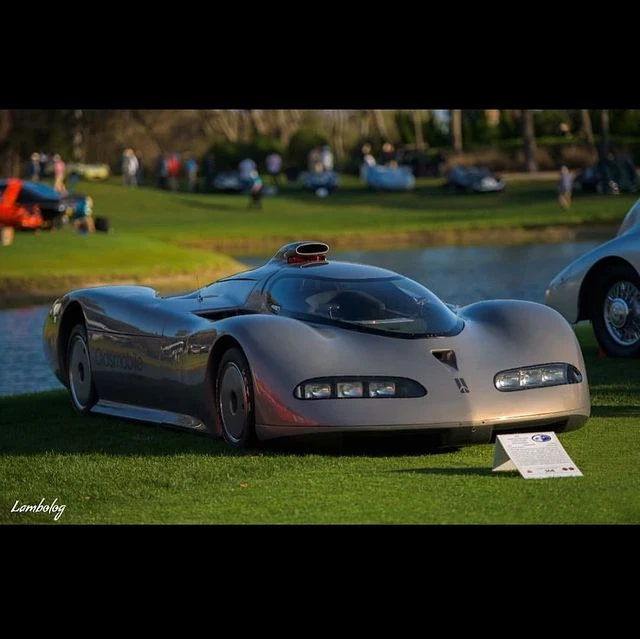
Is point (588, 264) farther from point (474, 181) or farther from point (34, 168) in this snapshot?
point (34, 168)

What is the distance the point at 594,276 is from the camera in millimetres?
15492

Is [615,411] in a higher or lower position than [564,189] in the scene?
higher

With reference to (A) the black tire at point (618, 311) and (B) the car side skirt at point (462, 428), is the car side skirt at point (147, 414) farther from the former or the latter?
(A) the black tire at point (618, 311)

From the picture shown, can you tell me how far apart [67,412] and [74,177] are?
5293 centimetres

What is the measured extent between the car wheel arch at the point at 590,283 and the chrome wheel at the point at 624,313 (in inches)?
7.3

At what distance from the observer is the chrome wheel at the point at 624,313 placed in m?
15.1

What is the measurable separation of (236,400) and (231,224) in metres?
43.5

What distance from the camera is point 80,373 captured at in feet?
44.3

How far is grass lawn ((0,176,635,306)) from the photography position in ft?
121

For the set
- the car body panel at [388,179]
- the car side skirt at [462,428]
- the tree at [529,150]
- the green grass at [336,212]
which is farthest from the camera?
the tree at [529,150]

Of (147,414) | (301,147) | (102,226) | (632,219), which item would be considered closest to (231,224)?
(102,226)

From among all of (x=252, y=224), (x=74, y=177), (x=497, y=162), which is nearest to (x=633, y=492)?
(x=252, y=224)

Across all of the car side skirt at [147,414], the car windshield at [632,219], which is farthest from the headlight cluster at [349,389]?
the car windshield at [632,219]
